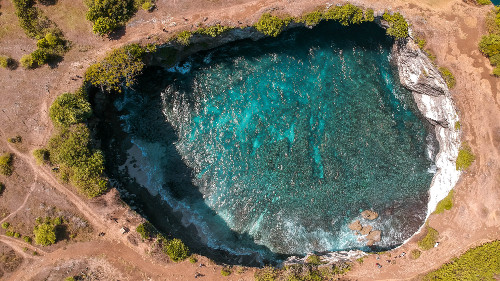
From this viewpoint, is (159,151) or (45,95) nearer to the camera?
(45,95)

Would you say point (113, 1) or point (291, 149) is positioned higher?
point (113, 1)

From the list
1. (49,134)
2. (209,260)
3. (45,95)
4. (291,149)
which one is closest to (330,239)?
(291,149)

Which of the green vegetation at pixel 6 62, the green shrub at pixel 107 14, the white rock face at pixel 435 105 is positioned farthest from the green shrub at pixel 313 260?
the green vegetation at pixel 6 62

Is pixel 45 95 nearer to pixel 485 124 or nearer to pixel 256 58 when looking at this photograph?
pixel 256 58

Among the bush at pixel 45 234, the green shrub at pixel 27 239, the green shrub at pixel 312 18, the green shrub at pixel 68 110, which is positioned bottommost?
the green shrub at pixel 27 239

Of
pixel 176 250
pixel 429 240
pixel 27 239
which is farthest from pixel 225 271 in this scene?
pixel 429 240

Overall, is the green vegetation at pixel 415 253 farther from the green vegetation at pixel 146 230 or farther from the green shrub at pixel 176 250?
the green vegetation at pixel 146 230

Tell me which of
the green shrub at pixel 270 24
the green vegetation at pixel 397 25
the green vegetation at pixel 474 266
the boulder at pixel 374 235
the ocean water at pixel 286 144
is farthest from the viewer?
the boulder at pixel 374 235
